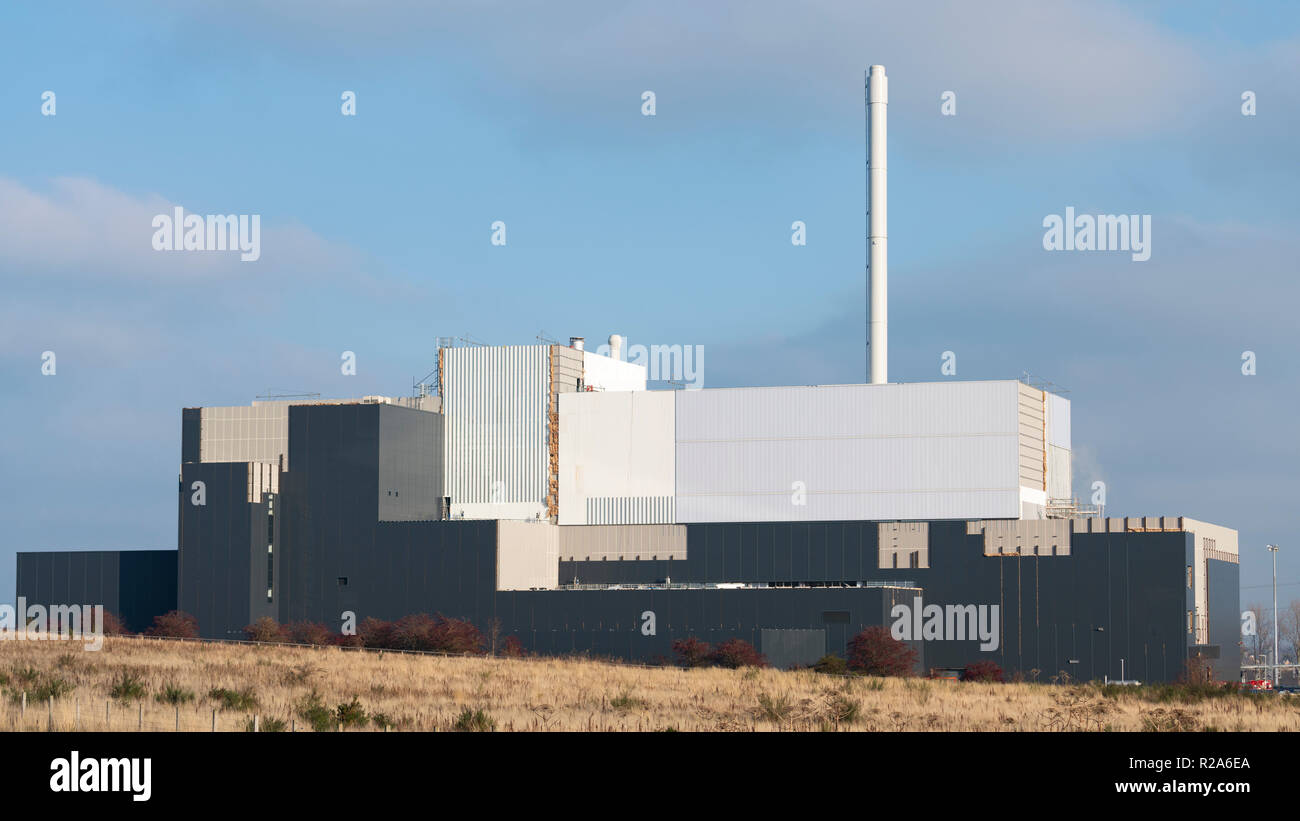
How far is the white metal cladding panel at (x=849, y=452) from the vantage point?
87.4m

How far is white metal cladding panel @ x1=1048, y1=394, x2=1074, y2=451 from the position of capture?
308ft

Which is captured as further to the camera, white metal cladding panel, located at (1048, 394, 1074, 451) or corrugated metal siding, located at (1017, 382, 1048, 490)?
white metal cladding panel, located at (1048, 394, 1074, 451)

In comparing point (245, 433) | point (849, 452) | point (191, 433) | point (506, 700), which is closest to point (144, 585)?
point (191, 433)

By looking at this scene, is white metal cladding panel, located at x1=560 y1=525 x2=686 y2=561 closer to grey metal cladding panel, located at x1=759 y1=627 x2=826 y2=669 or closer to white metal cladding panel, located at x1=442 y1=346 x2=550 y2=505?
white metal cladding panel, located at x1=442 y1=346 x2=550 y2=505

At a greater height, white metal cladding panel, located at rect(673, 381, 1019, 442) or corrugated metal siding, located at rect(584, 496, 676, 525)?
white metal cladding panel, located at rect(673, 381, 1019, 442)

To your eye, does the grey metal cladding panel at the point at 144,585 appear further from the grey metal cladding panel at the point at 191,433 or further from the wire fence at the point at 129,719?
the wire fence at the point at 129,719

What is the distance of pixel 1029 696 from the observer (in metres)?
44.8

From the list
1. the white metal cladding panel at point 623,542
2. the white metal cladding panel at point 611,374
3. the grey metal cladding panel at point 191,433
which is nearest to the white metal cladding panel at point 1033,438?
the white metal cladding panel at point 623,542

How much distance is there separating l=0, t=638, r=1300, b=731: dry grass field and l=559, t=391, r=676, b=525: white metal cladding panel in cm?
3874

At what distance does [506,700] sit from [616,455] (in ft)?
186

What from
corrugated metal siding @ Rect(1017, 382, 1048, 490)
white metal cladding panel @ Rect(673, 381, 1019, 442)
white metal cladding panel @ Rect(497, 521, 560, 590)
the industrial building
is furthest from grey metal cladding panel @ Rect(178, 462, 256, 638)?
corrugated metal siding @ Rect(1017, 382, 1048, 490)

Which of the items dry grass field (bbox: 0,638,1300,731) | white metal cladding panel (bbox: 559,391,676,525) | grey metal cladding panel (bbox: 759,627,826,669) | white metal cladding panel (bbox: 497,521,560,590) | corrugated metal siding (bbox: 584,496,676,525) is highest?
white metal cladding panel (bbox: 559,391,676,525)
